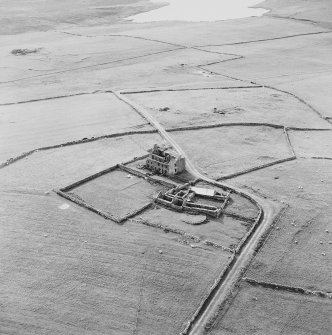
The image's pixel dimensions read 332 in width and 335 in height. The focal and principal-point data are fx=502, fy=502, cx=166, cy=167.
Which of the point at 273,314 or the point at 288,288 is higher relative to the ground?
the point at 288,288

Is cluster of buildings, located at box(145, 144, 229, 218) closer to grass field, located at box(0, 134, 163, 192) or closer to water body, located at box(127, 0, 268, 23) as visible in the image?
grass field, located at box(0, 134, 163, 192)

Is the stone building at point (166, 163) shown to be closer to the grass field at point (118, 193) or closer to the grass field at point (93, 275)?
the grass field at point (118, 193)

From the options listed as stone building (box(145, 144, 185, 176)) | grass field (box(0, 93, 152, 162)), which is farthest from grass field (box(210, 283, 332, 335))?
grass field (box(0, 93, 152, 162))

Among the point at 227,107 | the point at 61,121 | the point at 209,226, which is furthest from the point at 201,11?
the point at 209,226

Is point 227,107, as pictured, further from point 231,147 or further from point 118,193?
point 118,193

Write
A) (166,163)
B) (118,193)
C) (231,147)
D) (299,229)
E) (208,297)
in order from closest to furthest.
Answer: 1. (208,297)
2. (299,229)
3. (118,193)
4. (166,163)
5. (231,147)

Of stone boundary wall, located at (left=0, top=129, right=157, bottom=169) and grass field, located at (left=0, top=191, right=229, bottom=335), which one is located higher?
stone boundary wall, located at (left=0, top=129, right=157, bottom=169)

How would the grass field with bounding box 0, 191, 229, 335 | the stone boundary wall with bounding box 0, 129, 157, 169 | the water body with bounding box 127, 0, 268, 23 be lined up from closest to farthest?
the grass field with bounding box 0, 191, 229, 335 < the stone boundary wall with bounding box 0, 129, 157, 169 < the water body with bounding box 127, 0, 268, 23
